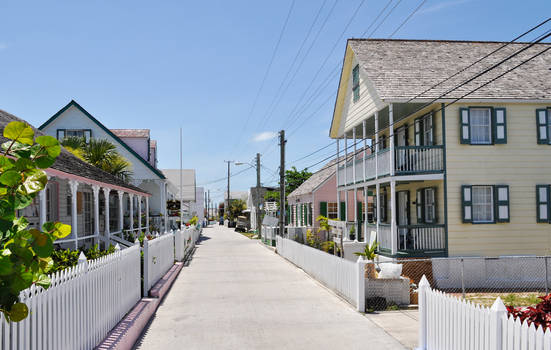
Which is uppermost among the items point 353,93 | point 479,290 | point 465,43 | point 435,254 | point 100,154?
point 465,43

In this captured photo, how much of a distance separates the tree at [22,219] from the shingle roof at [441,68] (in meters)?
15.5

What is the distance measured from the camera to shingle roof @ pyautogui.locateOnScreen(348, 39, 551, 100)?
17.6 meters

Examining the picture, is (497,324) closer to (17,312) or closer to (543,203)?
(17,312)

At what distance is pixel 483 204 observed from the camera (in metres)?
17.6

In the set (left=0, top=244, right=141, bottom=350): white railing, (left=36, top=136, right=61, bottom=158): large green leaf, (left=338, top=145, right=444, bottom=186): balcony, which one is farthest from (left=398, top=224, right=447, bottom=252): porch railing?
(left=36, top=136, right=61, bottom=158): large green leaf

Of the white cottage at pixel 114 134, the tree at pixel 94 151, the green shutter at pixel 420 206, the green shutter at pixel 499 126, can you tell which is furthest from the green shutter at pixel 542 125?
the white cottage at pixel 114 134

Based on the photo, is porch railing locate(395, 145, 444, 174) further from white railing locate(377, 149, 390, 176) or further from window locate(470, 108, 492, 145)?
window locate(470, 108, 492, 145)

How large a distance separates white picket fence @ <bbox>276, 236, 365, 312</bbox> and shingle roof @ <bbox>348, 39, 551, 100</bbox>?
6239 mm

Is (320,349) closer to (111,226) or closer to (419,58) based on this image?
(419,58)

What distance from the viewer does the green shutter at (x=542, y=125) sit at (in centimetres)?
1773

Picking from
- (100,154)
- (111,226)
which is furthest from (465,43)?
(111,226)

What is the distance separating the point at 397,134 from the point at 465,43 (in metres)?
4.86

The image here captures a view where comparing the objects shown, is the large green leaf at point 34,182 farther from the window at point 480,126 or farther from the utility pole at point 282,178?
the utility pole at point 282,178

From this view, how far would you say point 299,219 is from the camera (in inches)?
1645
